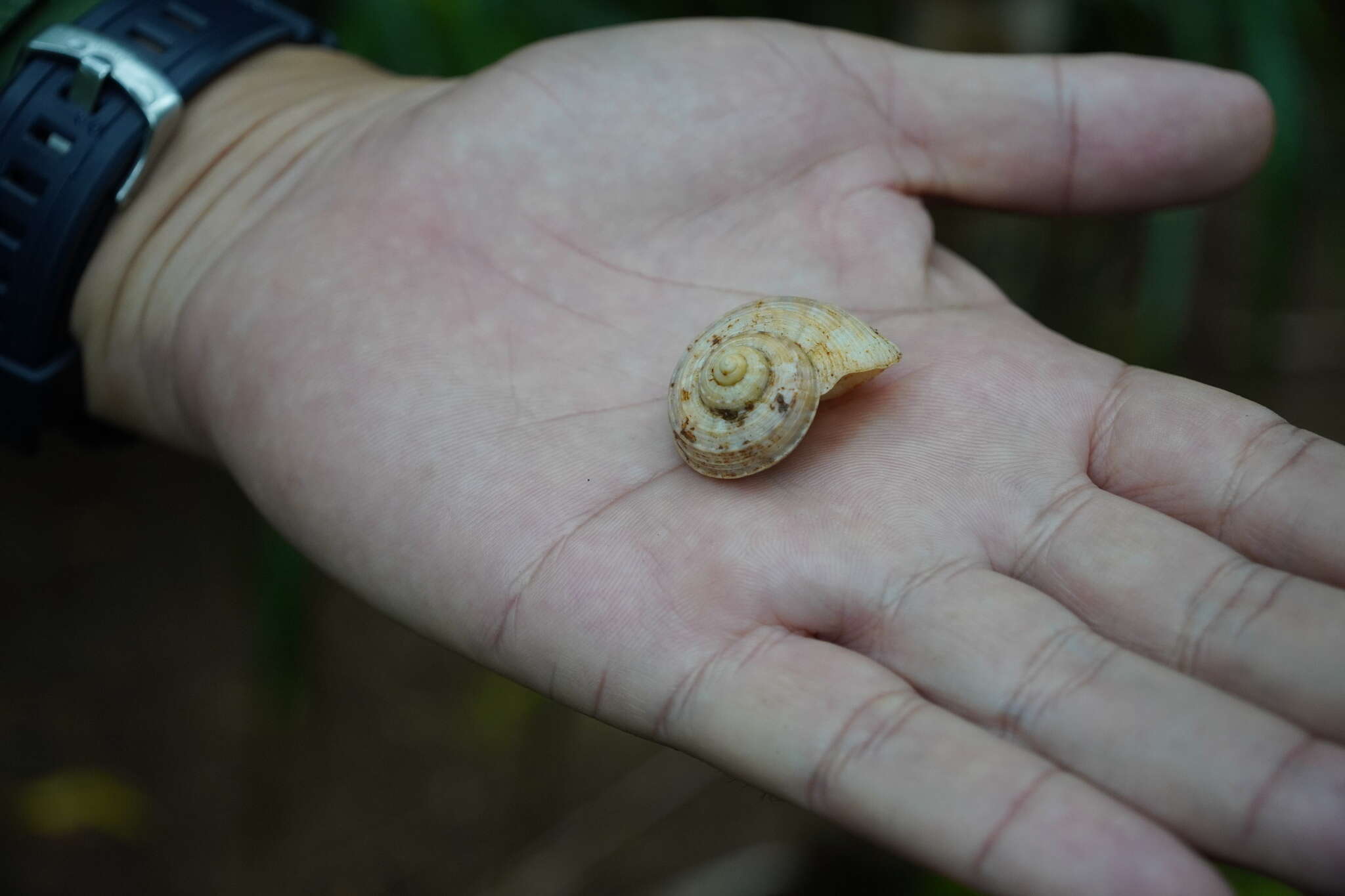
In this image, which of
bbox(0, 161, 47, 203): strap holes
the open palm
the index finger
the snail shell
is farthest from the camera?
the index finger

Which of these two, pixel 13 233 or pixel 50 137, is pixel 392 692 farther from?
pixel 50 137

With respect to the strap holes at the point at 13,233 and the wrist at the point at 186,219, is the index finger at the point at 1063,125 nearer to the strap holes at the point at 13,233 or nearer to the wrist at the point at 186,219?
the wrist at the point at 186,219

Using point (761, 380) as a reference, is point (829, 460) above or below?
below

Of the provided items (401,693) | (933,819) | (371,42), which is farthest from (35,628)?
(933,819)

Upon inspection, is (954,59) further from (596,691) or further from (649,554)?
(596,691)

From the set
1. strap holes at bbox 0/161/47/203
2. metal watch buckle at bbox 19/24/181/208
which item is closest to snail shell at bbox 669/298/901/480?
metal watch buckle at bbox 19/24/181/208

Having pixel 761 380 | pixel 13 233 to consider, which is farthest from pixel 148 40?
pixel 761 380

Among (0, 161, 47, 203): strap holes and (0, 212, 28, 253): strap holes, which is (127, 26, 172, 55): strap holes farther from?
(0, 212, 28, 253): strap holes
